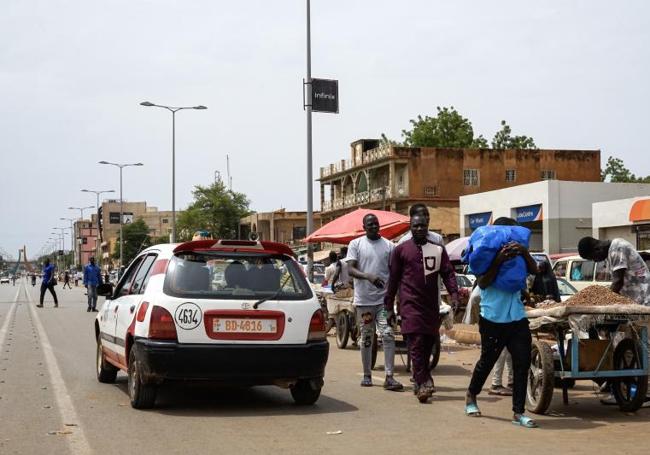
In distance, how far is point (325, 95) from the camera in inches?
1045

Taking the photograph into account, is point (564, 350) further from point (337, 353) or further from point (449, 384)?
point (337, 353)

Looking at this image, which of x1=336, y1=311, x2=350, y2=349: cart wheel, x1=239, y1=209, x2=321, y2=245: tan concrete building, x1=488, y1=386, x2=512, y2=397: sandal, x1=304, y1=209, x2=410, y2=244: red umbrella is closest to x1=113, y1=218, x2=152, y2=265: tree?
x1=239, y1=209, x2=321, y2=245: tan concrete building

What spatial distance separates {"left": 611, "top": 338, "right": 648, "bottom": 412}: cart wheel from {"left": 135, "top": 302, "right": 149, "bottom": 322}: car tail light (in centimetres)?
431

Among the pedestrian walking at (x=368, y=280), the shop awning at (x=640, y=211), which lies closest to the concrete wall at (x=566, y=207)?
the shop awning at (x=640, y=211)

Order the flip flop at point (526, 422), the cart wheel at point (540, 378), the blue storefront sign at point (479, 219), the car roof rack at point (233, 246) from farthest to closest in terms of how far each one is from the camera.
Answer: the blue storefront sign at point (479, 219)
the car roof rack at point (233, 246)
the cart wheel at point (540, 378)
the flip flop at point (526, 422)

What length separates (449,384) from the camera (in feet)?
34.4

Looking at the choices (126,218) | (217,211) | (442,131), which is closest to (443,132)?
(442,131)

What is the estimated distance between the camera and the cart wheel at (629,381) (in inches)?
316

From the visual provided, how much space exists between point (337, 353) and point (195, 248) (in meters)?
6.47

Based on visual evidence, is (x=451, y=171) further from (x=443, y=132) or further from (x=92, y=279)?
(x=92, y=279)

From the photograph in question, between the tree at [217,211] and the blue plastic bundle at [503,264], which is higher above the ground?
the tree at [217,211]

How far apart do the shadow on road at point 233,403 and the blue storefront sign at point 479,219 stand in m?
42.7

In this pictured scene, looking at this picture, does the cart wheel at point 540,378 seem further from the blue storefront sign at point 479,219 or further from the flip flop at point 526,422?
the blue storefront sign at point 479,219

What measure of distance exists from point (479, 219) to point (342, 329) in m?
38.7
